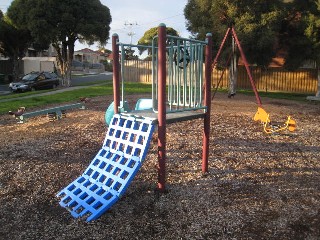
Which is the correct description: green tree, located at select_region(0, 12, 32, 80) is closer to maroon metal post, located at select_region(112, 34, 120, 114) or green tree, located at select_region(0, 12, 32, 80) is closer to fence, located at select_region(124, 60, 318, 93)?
fence, located at select_region(124, 60, 318, 93)

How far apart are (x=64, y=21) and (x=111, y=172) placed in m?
21.8

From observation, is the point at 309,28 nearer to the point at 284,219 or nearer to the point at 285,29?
the point at 285,29

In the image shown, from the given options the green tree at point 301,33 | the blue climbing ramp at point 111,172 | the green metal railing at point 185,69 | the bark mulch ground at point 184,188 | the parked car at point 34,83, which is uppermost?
the green tree at point 301,33


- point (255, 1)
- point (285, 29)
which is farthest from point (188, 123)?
point (285, 29)

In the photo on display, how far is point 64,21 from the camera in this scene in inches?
939

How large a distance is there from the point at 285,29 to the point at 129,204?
17.2 m

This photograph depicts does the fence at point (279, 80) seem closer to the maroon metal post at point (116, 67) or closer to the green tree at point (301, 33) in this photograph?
the green tree at point (301, 33)

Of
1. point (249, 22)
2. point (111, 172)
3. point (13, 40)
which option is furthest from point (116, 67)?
point (13, 40)

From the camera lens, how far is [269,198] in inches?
183

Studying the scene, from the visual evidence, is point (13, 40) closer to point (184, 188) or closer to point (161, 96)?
point (161, 96)

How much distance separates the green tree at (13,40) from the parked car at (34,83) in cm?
753

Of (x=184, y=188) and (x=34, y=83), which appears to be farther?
(x=34, y=83)

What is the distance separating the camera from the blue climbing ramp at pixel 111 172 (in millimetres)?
4203

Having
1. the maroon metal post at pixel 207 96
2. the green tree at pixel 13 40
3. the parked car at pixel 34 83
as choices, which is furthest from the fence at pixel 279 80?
the green tree at pixel 13 40
